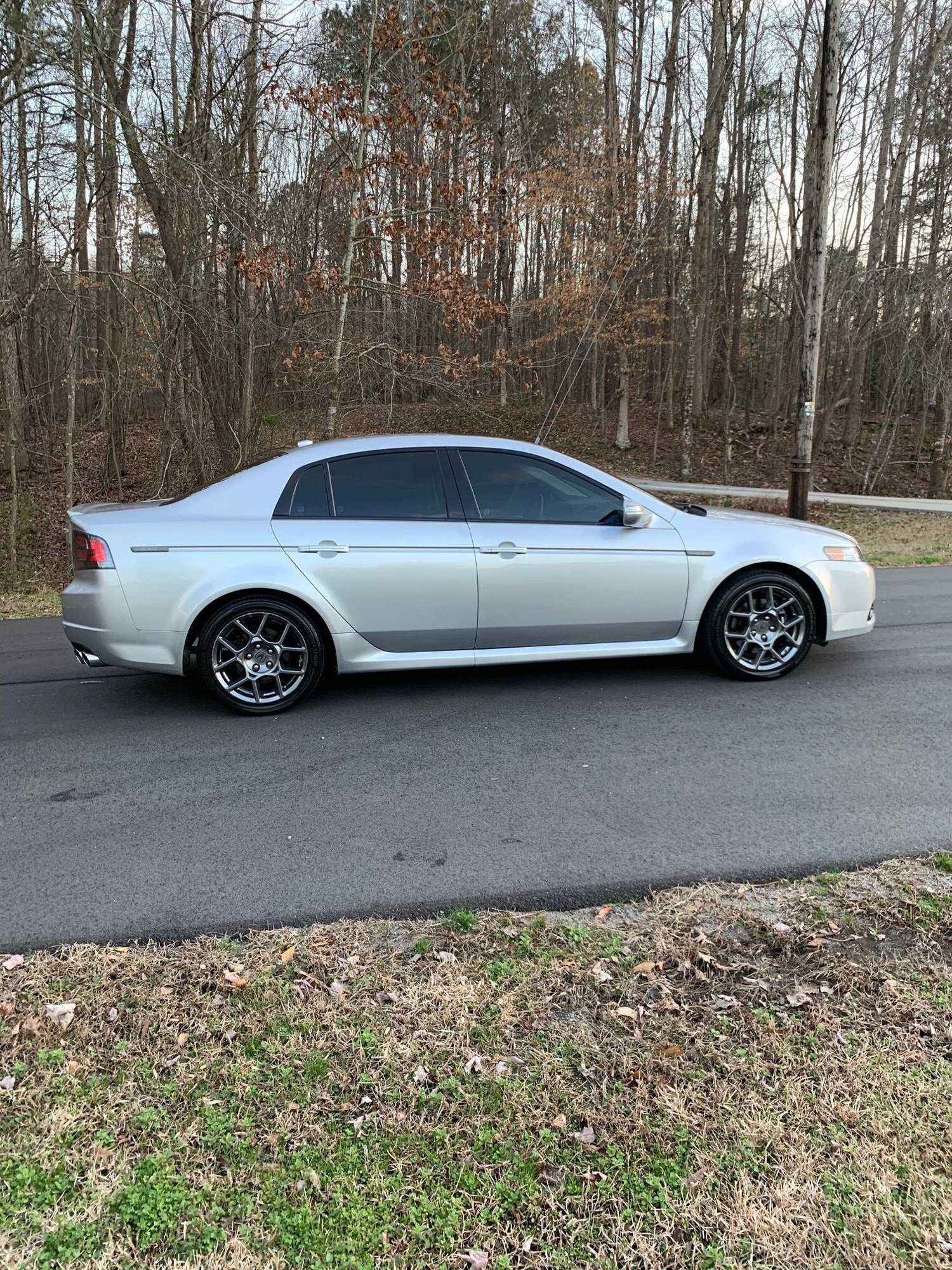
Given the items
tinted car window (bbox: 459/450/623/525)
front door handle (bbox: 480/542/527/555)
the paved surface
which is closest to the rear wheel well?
front door handle (bbox: 480/542/527/555)

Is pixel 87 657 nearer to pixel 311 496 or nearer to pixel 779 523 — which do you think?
pixel 311 496

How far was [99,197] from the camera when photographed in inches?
539

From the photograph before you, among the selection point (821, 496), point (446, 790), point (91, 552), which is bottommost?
point (446, 790)

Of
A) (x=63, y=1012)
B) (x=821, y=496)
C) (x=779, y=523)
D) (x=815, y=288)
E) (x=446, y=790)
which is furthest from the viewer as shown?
(x=821, y=496)

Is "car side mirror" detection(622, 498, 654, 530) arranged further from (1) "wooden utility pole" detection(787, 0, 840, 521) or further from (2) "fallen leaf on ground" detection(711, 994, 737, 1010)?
(1) "wooden utility pole" detection(787, 0, 840, 521)

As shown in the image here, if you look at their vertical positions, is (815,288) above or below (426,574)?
above

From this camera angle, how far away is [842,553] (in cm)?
575

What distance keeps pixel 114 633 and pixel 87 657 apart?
14.1 inches

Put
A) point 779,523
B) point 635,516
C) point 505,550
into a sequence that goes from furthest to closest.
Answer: point 779,523, point 635,516, point 505,550

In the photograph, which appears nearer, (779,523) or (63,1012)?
(63,1012)

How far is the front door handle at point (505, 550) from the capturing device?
5.24m

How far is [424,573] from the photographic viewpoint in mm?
5168

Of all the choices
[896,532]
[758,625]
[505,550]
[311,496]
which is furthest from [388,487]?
[896,532]

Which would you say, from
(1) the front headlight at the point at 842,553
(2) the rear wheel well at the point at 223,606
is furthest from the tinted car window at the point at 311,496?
(1) the front headlight at the point at 842,553
